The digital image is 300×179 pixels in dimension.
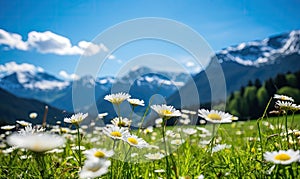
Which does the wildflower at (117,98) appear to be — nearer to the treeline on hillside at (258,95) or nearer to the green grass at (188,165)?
the green grass at (188,165)

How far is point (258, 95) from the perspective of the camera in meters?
41.7

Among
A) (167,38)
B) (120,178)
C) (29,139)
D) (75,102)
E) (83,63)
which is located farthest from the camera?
(167,38)

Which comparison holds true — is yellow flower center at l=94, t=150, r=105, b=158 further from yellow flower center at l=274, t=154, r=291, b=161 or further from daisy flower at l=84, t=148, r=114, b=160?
yellow flower center at l=274, t=154, r=291, b=161

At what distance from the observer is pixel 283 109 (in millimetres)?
1822

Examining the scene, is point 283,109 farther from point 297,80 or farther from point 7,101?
point 7,101

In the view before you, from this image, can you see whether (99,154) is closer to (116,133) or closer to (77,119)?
(116,133)

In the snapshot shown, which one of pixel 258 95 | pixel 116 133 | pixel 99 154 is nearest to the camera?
pixel 99 154

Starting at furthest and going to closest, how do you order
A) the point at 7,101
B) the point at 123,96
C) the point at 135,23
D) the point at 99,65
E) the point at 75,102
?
the point at 7,101 < the point at 135,23 < the point at 99,65 < the point at 75,102 < the point at 123,96

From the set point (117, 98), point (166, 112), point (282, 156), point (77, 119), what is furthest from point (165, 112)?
point (282, 156)

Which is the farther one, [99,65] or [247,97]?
[247,97]

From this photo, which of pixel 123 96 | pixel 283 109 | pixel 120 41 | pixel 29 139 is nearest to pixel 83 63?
pixel 120 41

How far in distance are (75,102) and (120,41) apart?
1.08 metres

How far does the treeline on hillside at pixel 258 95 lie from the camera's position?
4106cm

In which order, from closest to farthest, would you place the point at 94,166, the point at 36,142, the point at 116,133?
the point at 36,142 < the point at 94,166 < the point at 116,133
